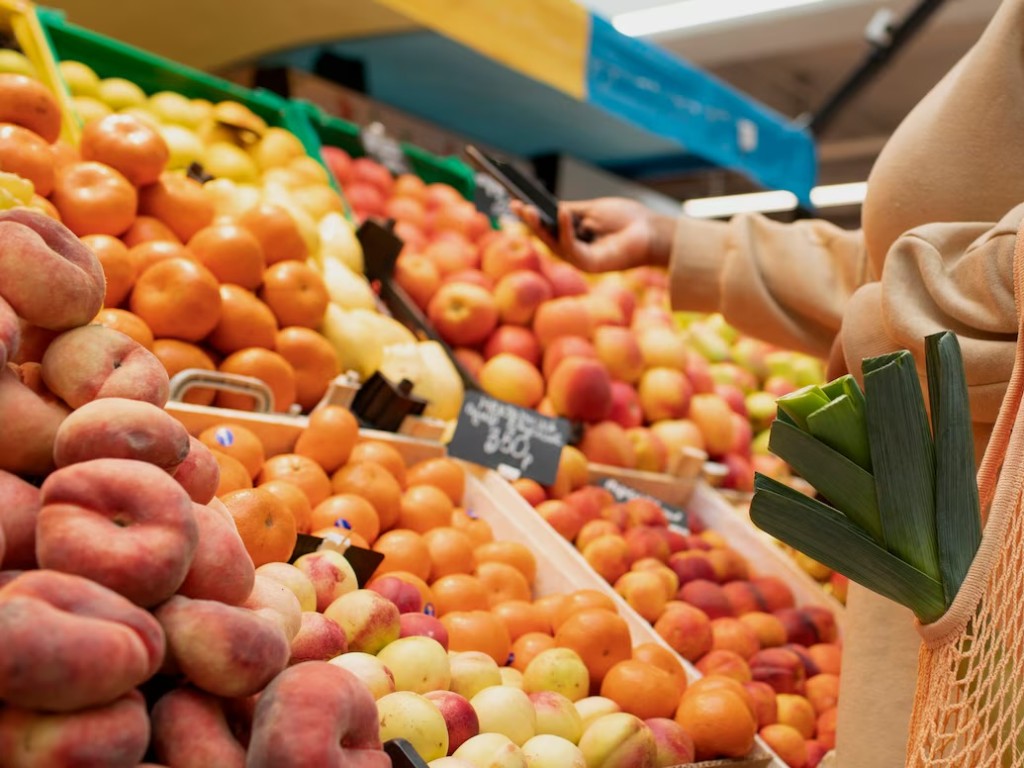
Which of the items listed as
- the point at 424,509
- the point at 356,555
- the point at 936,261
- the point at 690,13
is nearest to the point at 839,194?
the point at 690,13

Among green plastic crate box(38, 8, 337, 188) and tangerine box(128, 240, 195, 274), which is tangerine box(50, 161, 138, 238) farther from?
green plastic crate box(38, 8, 337, 188)

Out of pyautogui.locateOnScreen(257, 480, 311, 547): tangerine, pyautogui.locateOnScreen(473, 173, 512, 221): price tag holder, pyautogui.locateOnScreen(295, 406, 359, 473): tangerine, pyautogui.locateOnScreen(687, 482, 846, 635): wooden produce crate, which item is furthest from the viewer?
pyautogui.locateOnScreen(473, 173, 512, 221): price tag holder

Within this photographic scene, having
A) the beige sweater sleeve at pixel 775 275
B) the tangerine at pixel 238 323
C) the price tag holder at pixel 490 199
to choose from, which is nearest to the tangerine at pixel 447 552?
the tangerine at pixel 238 323

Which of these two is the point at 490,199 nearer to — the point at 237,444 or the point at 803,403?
the point at 237,444

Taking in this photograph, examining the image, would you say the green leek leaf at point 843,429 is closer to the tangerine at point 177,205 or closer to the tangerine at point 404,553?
the tangerine at point 404,553

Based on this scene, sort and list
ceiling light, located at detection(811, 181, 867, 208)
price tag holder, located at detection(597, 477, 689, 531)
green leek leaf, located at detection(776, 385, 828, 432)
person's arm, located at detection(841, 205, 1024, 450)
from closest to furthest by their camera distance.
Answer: green leek leaf, located at detection(776, 385, 828, 432), person's arm, located at detection(841, 205, 1024, 450), price tag holder, located at detection(597, 477, 689, 531), ceiling light, located at detection(811, 181, 867, 208)

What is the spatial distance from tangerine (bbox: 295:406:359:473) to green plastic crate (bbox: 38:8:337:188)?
1.30 m

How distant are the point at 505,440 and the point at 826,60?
9988 millimetres

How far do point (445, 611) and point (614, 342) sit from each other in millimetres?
1293

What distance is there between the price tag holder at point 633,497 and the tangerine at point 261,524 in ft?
3.72

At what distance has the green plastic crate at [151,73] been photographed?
2527 mm

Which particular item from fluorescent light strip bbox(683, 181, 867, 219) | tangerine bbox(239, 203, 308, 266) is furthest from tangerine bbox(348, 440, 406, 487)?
fluorescent light strip bbox(683, 181, 867, 219)

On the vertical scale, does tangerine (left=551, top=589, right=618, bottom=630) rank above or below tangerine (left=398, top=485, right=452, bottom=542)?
below

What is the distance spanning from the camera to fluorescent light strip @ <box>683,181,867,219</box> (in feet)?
35.9
